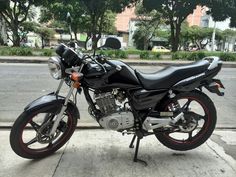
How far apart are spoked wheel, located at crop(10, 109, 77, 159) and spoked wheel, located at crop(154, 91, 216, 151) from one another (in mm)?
1077

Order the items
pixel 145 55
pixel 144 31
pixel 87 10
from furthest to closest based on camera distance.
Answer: pixel 144 31, pixel 87 10, pixel 145 55

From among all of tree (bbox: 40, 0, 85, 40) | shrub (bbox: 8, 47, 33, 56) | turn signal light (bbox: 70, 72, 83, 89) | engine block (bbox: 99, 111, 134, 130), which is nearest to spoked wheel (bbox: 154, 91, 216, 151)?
engine block (bbox: 99, 111, 134, 130)

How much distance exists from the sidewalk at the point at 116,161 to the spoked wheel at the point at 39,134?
0.11 m

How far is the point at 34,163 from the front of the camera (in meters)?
3.78

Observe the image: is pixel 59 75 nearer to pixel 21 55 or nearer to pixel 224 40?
pixel 21 55

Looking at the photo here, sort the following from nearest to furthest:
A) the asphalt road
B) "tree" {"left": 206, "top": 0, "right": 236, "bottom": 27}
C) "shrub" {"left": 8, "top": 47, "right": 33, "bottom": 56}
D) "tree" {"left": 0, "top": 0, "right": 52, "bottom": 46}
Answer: the asphalt road
"shrub" {"left": 8, "top": 47, "right": 33, "bottom": 56}
"tree" {"left": 206, "top": 0, "right": 236, "bottom": 27}
"tree" {"left": 0, "top": 0, "right": 52, "bottom": 46}

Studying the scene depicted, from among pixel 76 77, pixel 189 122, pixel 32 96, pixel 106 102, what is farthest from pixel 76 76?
pixel 32 96

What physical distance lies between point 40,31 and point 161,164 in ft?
153

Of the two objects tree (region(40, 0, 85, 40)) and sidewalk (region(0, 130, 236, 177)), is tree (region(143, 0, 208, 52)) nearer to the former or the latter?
tree (region(40, 0, 85, 40))

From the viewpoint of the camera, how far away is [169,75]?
3.82m

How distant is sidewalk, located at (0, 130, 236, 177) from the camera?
358 centimetres

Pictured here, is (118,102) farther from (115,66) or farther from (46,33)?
(46,33)

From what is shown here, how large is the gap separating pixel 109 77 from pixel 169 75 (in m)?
0.71

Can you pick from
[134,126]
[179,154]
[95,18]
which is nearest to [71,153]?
[134,126]
